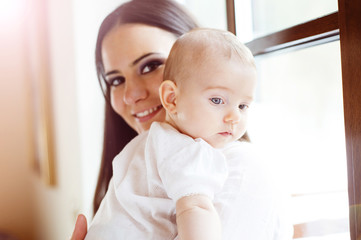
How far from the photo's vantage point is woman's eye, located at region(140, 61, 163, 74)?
99 cm

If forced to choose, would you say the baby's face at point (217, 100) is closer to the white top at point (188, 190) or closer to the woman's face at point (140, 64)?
the white top at point (188, 190)

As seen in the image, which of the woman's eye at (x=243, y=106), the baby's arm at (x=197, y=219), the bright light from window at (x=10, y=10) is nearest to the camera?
the baby's arm at (x=197, y=219)

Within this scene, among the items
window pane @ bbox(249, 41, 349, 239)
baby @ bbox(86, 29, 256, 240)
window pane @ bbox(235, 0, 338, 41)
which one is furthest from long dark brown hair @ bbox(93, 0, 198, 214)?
baby @ bbox(86, 29, 256, 240)

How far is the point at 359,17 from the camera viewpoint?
1.87 ft

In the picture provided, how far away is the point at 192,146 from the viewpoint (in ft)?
1.96

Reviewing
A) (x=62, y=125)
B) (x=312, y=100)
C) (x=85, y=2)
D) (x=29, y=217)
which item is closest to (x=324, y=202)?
(x=312, y=100)

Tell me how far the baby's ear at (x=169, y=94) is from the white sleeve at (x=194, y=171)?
9cm

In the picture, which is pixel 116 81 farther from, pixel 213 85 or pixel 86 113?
pixel 86 113

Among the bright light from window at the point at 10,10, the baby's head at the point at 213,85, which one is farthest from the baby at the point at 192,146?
the bright light from window at the point at 10,10

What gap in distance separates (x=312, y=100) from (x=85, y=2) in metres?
1.42

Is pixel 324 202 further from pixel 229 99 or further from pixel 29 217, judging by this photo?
pixel 29 217

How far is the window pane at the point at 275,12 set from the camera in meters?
0.77

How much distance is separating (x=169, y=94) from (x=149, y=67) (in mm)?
356

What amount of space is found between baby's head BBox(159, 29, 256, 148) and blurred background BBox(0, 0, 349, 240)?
17 centimetres
